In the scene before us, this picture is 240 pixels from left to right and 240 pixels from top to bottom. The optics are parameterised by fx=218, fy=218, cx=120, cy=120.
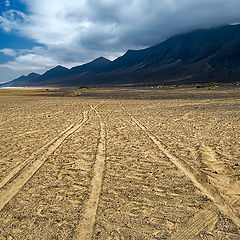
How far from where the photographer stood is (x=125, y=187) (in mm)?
4340

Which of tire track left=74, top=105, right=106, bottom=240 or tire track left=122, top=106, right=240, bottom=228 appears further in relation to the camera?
tire track left=122, top=106, right=240, bottom=228

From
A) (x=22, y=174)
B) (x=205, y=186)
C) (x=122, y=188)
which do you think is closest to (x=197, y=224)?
→ (x=205, y=186)

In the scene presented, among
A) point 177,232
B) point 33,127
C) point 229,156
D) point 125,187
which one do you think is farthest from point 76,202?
point 33,127

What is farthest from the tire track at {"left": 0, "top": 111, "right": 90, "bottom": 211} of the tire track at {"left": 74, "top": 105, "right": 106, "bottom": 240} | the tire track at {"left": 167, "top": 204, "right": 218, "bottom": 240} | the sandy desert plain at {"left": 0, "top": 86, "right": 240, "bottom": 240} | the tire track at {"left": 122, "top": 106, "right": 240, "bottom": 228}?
the tire track at {"left": 122, "top": 106, "right": 240, "bottom": 228}

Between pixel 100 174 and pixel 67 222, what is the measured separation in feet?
5.67

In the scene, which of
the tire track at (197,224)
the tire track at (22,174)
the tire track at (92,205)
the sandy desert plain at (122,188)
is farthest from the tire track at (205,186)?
the tire track at (22,174)

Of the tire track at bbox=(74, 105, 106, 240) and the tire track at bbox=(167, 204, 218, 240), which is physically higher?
the tire track at bbox=(74, 105, 106, 240)

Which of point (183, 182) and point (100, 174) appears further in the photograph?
point (100, 174)

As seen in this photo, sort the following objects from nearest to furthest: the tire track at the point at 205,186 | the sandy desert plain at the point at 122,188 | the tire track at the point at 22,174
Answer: the sandy desert plain at the point at 122,188 < the tire track at the point at 205,186 < the tire track at the point at 22,174

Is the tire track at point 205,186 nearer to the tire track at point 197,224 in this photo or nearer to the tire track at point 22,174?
the tire track at point 197,224

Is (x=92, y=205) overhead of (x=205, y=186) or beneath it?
overhead

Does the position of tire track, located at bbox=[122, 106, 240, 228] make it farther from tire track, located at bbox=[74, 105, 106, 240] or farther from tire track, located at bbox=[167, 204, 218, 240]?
tire track, located at bbox=[74, 105, 106, 240]

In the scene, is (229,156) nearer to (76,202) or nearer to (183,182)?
(183,182)

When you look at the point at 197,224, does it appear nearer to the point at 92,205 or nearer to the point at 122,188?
the point at 122,188
